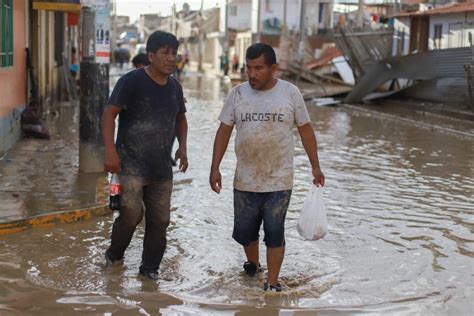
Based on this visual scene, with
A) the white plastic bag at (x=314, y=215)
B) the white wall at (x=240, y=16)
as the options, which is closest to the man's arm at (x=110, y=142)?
the white plastic bag at (x=314, y=215)

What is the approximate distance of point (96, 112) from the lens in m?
9.41

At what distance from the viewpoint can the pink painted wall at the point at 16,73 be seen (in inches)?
430

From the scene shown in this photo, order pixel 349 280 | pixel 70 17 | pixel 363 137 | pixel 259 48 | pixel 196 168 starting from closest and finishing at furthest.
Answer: pixel 259 48, pixel 349 280, pixel 196 168, pixel 363 137, pixel 70 17

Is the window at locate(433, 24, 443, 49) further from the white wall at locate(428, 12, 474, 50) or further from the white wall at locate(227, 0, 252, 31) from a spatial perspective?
the white wall at locate(227, 0, 252, 31)

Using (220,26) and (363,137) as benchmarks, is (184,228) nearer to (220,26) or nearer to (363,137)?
(363,137)

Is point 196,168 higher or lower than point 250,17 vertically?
lower

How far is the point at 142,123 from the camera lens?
5.20 meters

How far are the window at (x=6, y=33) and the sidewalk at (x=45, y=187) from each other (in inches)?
55.0

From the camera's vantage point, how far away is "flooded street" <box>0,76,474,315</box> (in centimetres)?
486

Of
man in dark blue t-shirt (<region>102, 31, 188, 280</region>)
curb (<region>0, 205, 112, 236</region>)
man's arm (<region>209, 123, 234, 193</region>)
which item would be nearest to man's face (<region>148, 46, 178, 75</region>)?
man in dark blue t-shirt (<region>102, 31, 188, 280</region>)

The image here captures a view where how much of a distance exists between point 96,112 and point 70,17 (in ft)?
48.0

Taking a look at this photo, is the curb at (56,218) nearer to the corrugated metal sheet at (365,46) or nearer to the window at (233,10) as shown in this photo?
the corrugated metal sheet at (365,46)

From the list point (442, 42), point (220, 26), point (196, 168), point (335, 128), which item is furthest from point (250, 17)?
point (196, 168)

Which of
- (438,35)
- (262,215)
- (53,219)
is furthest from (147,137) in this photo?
(438,35)
